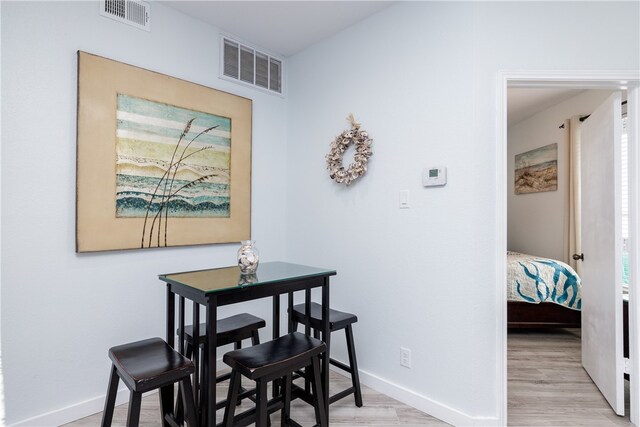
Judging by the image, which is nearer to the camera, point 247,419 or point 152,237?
point 247,419

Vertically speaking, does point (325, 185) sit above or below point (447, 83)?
below

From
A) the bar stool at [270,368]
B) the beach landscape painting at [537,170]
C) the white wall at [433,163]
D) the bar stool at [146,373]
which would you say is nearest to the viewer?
the bar stool at [146,373]

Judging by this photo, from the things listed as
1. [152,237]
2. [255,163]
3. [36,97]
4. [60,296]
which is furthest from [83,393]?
[255,163]

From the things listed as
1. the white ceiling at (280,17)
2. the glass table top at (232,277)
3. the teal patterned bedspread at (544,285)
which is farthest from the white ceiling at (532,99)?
the glass table top at (232,277)

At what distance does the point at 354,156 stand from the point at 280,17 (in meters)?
1.21

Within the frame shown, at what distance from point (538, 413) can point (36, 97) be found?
368 cm

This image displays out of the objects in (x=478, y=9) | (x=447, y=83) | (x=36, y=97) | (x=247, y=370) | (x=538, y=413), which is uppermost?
(x=478, y=9)

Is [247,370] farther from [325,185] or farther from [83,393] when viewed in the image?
[325,185]

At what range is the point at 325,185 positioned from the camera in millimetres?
2928

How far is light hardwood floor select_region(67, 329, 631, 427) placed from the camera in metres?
2.11

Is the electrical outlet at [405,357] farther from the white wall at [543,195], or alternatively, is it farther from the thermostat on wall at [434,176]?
the white wall at [543,195]

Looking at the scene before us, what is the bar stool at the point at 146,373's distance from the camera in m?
1.41

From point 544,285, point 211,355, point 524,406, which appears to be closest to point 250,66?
point 211,355

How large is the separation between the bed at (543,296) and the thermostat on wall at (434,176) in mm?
2240
